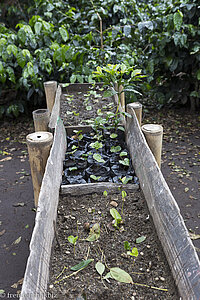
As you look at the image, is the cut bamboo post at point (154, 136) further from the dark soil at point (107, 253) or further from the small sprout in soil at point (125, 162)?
the dark soil at point (107, 253)

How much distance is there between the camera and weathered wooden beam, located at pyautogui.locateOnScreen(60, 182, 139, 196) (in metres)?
1.99

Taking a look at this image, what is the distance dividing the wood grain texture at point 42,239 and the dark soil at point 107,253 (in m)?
0.10

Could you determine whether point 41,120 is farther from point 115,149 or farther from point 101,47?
point 101,47

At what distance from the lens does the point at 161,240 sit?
57.5 inches

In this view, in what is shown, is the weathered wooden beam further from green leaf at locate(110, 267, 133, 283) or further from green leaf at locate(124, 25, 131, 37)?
green leaf at locate(124, 25, 131, 37)

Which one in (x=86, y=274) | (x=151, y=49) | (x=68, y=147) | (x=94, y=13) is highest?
(x=94, y=13)

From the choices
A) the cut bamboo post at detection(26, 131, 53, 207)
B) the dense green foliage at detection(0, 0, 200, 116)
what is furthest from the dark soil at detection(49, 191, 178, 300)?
the dense green foliage at detection(0, 0, 200, 116)

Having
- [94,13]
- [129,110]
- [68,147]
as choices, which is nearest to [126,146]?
[129,110]

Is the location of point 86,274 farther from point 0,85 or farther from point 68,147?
point 0,85

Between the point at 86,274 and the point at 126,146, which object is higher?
the point at 126,146

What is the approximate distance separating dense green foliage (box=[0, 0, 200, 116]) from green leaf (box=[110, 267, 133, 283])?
2.93m

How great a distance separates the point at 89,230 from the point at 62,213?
224mm

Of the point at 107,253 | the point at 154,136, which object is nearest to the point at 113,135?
the point at 154,136

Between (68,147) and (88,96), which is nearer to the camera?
(68,147)
